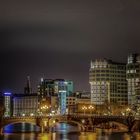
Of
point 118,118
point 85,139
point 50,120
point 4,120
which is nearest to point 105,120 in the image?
point 118,118

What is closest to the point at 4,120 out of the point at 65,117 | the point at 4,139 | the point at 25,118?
the point at 25,118

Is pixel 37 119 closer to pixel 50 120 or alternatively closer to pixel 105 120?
pixel 50 120

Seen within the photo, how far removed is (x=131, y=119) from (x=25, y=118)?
94.1ft

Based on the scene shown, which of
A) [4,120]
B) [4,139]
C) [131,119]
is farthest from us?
[131,119]

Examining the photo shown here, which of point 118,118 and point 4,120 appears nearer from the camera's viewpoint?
point 4,120

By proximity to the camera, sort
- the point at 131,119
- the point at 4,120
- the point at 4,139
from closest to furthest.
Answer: the point at 4,139
the point at 4,120
the point at 131,119

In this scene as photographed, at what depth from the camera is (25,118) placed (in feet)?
484

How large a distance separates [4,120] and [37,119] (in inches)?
423

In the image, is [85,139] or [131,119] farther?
[131,119]

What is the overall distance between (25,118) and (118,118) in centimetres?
2550

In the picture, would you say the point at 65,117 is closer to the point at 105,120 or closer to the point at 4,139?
the point at 105,120

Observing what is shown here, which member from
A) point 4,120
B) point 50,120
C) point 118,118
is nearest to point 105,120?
point 118,118

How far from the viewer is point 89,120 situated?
154750 mm

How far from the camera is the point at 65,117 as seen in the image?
15450cm
